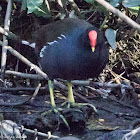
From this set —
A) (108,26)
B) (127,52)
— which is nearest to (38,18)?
(108,26)

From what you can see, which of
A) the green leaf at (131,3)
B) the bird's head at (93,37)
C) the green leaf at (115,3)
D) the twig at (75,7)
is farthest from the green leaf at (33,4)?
the bird's head at (93,37)

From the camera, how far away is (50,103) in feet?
13.2

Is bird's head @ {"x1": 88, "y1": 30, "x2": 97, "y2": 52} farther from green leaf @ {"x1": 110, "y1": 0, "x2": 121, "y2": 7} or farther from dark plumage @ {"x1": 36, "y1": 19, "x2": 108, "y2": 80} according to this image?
green leaf @ {"x1": 110, "y1": 0, "x2": 121, "y2": 7}

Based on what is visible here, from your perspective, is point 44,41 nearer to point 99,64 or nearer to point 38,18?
point 99,64

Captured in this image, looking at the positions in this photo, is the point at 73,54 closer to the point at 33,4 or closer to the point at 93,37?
the point at 93,37

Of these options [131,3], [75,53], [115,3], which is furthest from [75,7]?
[75,53]

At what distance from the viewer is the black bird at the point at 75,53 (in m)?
3.34

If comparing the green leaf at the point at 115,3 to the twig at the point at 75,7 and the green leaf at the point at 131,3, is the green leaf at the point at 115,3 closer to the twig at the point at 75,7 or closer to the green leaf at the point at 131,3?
the green leaf at the point at 131,3

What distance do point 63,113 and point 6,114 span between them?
0.74m

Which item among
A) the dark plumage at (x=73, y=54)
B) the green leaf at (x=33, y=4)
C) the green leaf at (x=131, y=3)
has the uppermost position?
the green leaf at (x=33, y=4)

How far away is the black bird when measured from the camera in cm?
334

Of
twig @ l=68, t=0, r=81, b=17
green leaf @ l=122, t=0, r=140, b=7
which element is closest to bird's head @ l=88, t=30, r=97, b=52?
green leaf @ l=122, t=0, r=140, b=7

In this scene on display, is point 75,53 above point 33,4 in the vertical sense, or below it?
below

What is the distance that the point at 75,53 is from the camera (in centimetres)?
338
